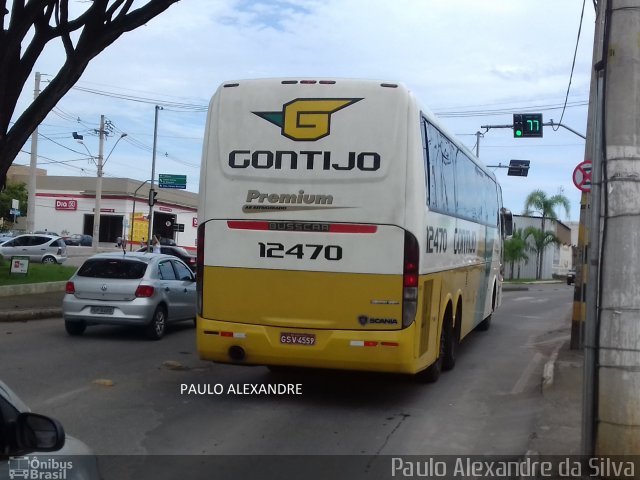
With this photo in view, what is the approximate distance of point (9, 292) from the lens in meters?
18.0

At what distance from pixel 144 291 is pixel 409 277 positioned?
649 cm

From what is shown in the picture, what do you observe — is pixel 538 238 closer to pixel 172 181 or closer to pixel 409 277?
pixel 172 181

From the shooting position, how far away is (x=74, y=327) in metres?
13.4

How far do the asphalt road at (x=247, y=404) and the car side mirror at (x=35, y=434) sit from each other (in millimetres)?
3017

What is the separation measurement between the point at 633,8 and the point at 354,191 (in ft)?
11.2

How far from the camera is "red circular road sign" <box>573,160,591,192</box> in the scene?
468 inches

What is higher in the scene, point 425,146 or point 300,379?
point 425,146

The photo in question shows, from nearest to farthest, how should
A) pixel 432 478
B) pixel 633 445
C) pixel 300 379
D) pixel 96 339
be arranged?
pixel 633 445 → pixel 432 478 → pixel 300 379 → pixel 96 339

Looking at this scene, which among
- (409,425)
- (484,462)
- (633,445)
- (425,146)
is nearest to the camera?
(633,445)

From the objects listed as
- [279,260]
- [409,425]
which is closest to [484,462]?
[409,425]

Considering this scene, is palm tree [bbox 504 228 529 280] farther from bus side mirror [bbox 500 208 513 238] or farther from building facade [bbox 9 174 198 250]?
building facade [bbox 9 174 198 250]

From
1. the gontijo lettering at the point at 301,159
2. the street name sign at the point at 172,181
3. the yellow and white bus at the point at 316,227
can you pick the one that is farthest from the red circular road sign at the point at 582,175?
the street name sign at the point at 172,181

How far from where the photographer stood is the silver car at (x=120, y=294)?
41.7 feet

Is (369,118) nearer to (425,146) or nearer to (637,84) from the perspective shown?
(425,146)
